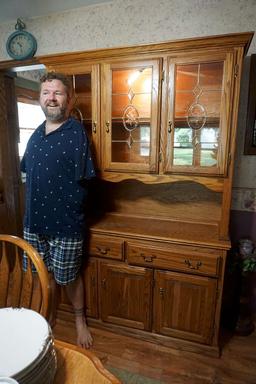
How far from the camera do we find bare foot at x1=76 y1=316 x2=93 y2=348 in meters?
1.71

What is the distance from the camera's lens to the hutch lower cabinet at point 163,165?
1.43 meters

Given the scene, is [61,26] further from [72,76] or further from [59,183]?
[59,183]

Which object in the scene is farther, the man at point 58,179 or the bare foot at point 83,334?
the bare foot at point 83,334

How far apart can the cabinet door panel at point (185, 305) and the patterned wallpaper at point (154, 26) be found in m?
0.65

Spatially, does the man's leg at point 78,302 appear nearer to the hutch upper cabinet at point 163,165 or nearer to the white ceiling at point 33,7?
the hutch upper cabinet at point 163,165

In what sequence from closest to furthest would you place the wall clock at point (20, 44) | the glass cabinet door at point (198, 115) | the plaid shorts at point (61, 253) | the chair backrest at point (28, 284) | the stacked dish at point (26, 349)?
the stacked dish at point (26, 349) → the chair backrest at point (28, 284) → the glass cabinet door at point (198, 115) → the plaid shorts at point (61, 253) → the wall clock at point (20, 44)

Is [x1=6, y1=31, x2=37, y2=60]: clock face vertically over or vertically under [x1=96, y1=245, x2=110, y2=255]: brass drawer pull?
over

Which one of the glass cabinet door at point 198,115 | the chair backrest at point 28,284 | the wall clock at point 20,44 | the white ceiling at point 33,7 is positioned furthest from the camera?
the wall clock at point 20,44

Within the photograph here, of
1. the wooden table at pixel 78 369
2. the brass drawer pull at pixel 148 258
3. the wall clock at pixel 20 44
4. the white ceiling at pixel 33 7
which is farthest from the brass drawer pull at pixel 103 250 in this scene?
the white ceiling at pixel 33 7

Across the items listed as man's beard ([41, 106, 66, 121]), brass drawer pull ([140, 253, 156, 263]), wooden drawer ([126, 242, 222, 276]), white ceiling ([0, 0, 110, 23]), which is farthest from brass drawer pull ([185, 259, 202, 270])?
white ceiling ([0, 0, 110, 23])

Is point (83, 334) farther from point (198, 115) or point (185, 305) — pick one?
point (198, 115)

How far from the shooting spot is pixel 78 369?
2.09 feet

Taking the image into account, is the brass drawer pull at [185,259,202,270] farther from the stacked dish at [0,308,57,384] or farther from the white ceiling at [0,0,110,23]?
the white ceiling at [0,0,110,23]

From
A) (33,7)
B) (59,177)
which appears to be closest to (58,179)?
(59,177)
